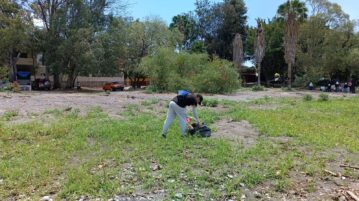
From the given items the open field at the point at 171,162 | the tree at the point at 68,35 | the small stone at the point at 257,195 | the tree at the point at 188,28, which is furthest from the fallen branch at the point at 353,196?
the tree at the point at 188,28

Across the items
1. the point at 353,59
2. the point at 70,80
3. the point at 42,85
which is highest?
the point at 353,59

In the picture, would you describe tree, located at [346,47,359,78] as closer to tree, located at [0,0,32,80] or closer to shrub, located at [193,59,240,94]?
shrub, located at [193,59,240,94]

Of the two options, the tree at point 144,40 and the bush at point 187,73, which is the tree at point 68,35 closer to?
the tree at point 144,40

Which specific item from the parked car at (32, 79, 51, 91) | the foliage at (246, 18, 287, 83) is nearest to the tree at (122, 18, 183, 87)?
the parked car at (32, 79, 51, 91)

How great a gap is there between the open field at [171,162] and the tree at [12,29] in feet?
87.4

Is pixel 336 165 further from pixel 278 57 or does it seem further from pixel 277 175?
pixel 278 57

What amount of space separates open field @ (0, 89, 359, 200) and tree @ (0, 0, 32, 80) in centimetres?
2662

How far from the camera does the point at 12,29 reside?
34.0 metres

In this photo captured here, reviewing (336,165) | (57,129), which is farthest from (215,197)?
(57,129)

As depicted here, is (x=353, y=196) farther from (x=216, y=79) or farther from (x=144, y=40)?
(x=144, y=40)

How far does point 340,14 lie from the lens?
4488 centimetres

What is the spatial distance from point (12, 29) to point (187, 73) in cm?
1730

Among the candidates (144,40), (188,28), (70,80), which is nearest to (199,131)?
(70,80)

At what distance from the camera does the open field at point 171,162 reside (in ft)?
17.5
